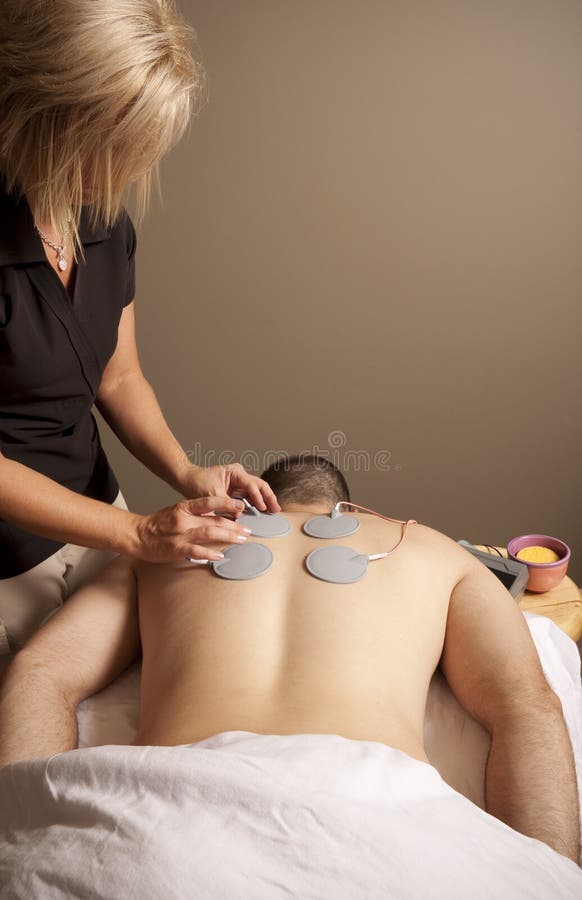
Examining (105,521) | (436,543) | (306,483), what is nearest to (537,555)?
Answer: (436,543)

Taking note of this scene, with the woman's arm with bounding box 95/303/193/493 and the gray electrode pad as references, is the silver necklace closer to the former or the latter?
the woman's arm with bounding box 95/303/193/493

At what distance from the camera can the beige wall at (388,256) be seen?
256 centimetres

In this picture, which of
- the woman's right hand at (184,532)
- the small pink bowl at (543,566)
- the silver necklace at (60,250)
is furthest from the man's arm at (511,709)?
the silver necklace at (60,250)

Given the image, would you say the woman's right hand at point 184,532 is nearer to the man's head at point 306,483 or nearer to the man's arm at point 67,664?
the man's arm at point 67,664

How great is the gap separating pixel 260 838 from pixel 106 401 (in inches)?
44.9

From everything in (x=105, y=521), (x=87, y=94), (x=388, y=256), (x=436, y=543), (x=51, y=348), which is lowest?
(x=436, y=543)

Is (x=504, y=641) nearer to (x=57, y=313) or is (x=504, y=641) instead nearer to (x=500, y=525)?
(x=57, y=313)

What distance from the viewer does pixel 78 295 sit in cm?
157

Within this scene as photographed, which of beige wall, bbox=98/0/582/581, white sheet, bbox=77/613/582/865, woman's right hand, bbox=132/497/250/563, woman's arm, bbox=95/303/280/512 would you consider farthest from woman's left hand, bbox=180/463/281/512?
beige wall, bbox=98/0/582/581

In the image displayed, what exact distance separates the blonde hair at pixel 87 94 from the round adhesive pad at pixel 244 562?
646mm

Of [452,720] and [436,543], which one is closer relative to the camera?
[452,720]

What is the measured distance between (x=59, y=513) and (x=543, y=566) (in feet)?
3.50

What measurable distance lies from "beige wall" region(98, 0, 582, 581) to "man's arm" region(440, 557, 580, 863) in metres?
1.45

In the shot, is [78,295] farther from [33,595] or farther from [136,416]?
[33,595]
